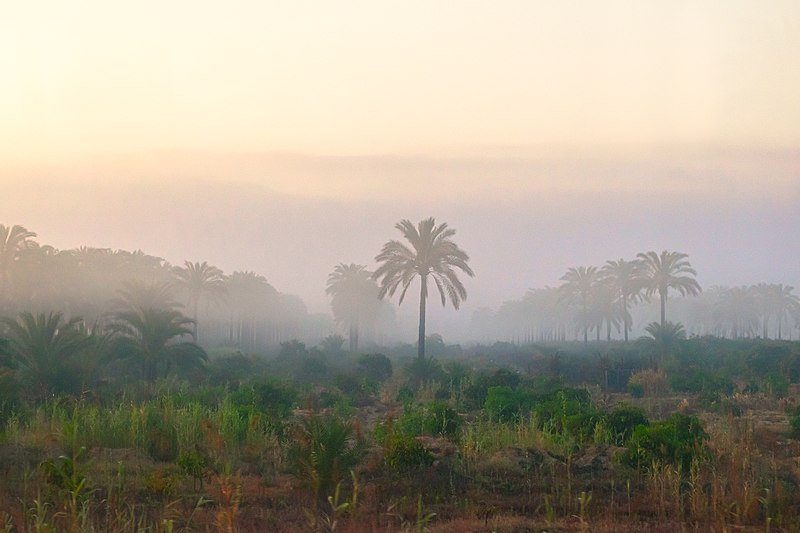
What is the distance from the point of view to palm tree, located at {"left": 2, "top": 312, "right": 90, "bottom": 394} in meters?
21.9

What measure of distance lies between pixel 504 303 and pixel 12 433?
12985cm

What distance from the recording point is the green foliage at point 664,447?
1100 cm

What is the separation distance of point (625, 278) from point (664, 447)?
61.4m

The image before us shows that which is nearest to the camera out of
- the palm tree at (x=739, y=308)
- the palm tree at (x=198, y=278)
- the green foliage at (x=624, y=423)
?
the green foliage at (x=624, y=423)

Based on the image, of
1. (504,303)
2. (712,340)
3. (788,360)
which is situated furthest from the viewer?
(504,303)

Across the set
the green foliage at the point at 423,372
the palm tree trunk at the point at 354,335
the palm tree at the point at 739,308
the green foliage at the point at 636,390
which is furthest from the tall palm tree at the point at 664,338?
the palm tree at the point at 739,308

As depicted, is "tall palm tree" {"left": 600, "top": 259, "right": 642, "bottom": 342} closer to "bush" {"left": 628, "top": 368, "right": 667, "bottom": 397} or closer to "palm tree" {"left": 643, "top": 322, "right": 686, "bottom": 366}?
"palm tree" {"left": 643, "top": 322, "right": 686, "bottom": 366}

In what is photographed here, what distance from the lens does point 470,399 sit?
22953mm

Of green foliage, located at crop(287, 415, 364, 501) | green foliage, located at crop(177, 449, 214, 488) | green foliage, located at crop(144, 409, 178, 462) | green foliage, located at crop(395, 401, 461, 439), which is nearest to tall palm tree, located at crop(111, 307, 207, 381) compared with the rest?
green foliage, located at crop(144, 409, 178, 462)

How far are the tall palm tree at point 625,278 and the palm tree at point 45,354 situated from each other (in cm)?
5267

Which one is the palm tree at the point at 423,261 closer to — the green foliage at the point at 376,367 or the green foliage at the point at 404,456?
the green foliage at the point at 376,367

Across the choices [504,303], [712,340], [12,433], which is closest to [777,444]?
[12,433]

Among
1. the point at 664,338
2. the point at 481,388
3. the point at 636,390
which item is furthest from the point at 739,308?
the point at 481,388

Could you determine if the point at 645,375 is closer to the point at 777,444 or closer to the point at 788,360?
the point at 788,360
